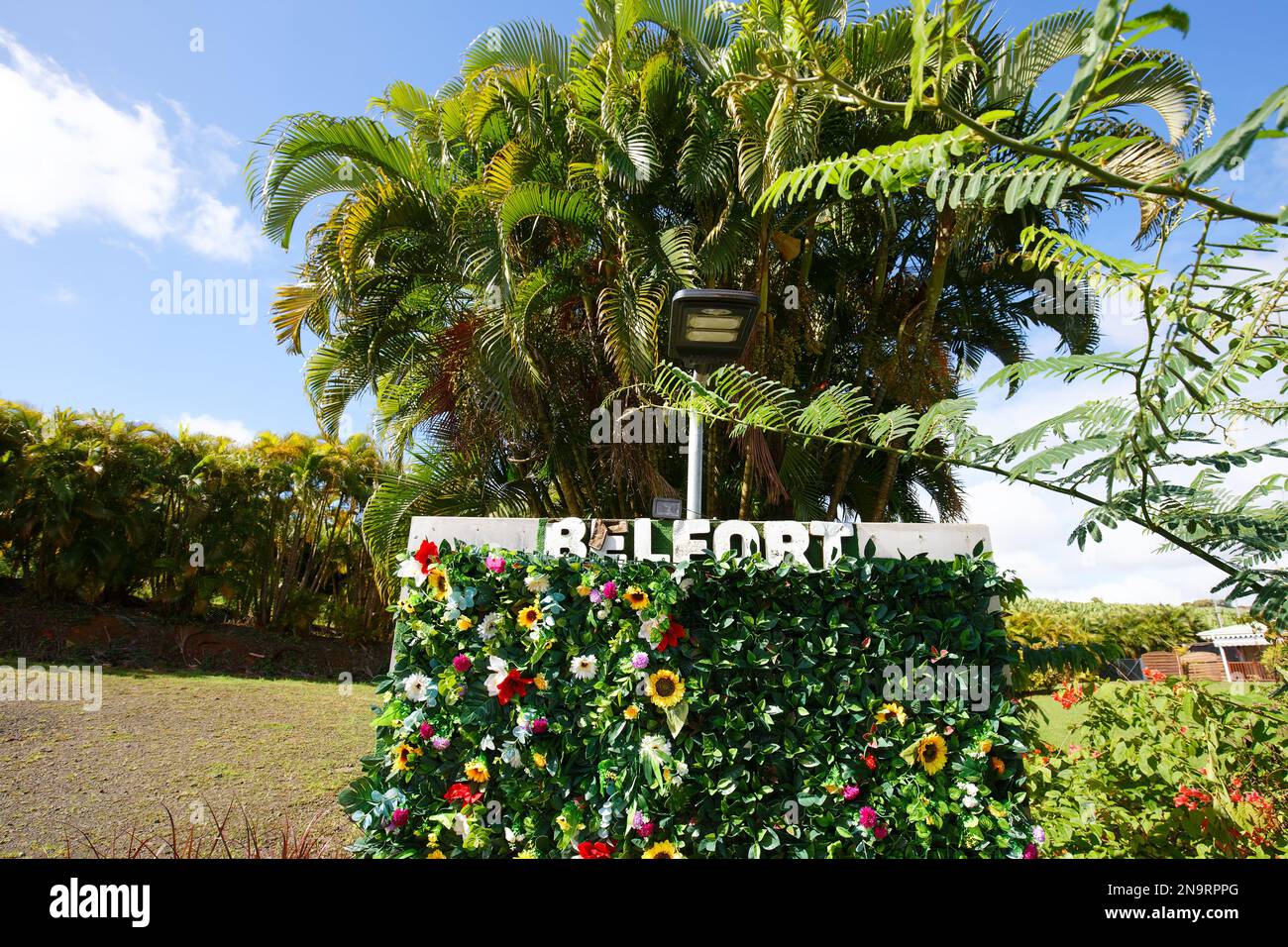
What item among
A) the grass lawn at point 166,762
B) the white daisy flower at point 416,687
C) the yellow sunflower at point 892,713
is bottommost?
the grass lawn at point 166,762

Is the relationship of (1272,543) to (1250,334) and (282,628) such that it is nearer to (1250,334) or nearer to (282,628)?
(1250,334)

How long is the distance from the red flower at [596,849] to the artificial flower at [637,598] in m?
0.94

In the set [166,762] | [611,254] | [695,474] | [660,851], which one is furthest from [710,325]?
[166,762]

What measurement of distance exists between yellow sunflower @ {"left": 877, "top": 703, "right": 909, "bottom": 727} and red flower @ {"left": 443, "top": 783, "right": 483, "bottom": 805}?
67.2 inches

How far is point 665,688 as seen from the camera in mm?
2934

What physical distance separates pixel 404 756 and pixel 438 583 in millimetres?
739

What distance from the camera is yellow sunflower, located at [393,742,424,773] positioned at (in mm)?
3078

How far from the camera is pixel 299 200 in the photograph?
7.04 metres

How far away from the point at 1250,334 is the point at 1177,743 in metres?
2.36

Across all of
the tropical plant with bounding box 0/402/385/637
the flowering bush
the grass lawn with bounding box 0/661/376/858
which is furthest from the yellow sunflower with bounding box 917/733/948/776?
the tropical plant with bounding box 0/402/385/637

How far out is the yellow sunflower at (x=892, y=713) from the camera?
9.61ft

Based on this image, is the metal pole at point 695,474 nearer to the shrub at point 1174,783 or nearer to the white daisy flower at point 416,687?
the white daisy flower at point 416,687

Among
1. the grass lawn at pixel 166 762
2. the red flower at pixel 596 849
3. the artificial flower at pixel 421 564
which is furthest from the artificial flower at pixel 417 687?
the grass lawn at pixel 166 762

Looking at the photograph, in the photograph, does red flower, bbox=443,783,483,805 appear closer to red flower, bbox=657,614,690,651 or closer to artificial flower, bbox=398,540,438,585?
artificial flower, bbox=398,540,438,585
